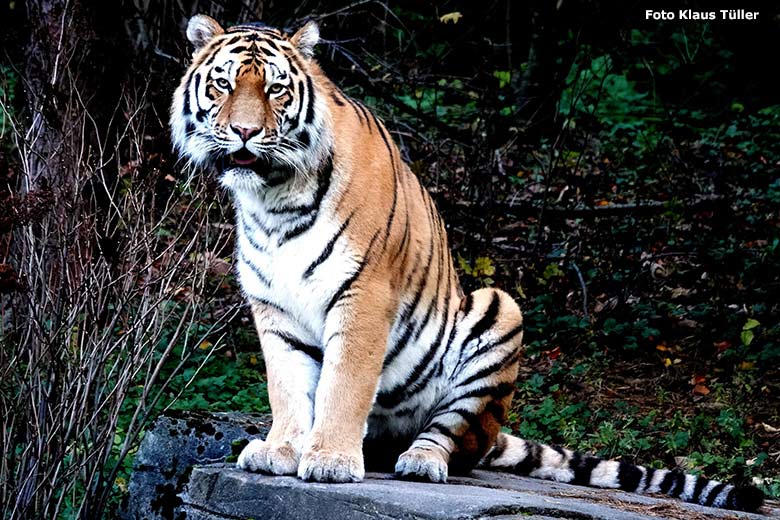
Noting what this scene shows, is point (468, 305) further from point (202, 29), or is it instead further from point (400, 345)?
point (202, 29)

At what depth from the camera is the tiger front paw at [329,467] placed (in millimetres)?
3752

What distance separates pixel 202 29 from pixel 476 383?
1.93 m

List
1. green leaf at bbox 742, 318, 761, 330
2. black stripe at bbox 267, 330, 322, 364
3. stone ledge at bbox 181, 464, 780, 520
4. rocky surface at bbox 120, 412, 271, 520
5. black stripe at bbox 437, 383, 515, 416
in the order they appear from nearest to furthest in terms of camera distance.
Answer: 1. stone ledge at bbox 181, 464, 780, 520
2. black stripe at bbox 267, 330, 322, 364
3. black stripe at bbox 437, 383, 515, 416
4. rocky surface at bbox 120, 412, 271, 520
5. green leaf at bbox 742, 318, 761, 330

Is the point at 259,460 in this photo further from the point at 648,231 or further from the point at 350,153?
the point at 648,231

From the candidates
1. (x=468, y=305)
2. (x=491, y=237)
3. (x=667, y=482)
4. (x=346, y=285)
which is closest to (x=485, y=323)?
(x=468, y=305)

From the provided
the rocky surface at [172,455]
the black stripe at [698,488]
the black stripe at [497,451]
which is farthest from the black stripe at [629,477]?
the rocky surface at [172,455]

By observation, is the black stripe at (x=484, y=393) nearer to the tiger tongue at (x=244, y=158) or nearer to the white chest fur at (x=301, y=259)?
the white chest fur at (x=301, y=259)

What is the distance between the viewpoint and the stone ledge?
3371mm

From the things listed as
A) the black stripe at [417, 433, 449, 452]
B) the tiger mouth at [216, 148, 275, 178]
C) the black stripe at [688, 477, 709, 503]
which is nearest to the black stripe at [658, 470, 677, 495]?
the black stripe at [688, 477, 709, 503]

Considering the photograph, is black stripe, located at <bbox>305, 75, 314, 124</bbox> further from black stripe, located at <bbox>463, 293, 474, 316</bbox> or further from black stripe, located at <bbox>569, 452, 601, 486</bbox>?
black stripe, located at <bbox>569, 452, 601, 486</bbox>

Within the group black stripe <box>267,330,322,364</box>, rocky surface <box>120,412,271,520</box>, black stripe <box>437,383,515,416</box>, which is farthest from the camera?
rocky surface <box>120,412,271,520</box>

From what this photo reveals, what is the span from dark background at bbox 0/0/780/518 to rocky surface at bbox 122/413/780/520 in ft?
0.65

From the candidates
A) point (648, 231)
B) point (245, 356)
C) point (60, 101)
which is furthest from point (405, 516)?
point (648, 231)

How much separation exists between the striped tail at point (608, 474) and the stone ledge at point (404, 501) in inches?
5.8
